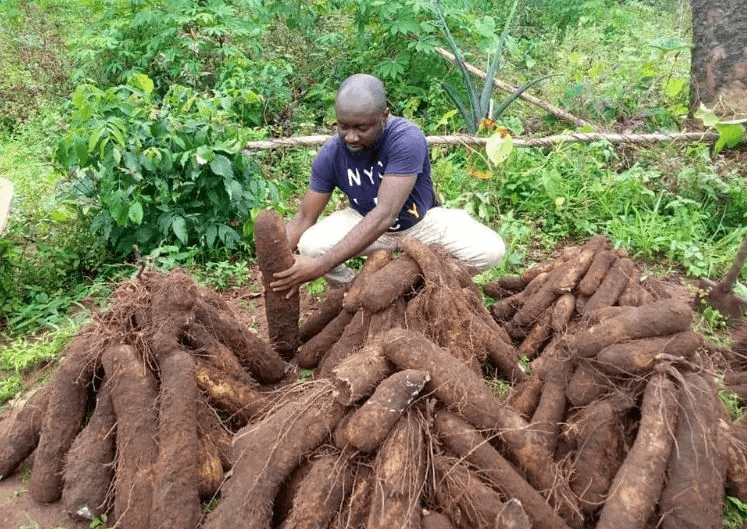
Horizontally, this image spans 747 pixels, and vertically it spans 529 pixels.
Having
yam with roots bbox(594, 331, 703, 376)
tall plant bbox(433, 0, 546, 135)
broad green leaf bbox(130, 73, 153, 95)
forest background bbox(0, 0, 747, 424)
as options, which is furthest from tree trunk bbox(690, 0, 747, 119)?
broad green leaf bbox(130, 73, 153, 95)

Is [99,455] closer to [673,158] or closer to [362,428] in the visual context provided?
[362,428]

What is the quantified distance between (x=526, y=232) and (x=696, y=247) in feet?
3.99

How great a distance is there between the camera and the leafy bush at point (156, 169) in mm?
4035

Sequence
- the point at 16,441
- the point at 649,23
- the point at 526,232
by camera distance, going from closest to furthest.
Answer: the point at 16,441 → the point at 526,232 → the point at 649,23

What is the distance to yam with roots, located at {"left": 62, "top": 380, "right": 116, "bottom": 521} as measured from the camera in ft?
7.29

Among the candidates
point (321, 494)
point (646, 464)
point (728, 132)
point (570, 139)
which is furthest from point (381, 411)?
point (570, 139)

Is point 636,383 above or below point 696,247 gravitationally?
above

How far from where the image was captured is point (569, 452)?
2.28 metres

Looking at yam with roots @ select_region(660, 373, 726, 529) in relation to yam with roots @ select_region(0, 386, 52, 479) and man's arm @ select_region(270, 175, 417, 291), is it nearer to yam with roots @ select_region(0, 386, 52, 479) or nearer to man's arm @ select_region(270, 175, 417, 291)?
man's arm @ select_region(270, 175, 417, 291)

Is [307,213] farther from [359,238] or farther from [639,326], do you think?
[639,326]

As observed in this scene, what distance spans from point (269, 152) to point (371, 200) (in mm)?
2486

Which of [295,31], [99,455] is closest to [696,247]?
[99,455]

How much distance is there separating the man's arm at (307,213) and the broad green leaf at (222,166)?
0.71 metres

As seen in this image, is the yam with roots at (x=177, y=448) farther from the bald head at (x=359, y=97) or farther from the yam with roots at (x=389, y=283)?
the bald head at (x=359, y=97)
